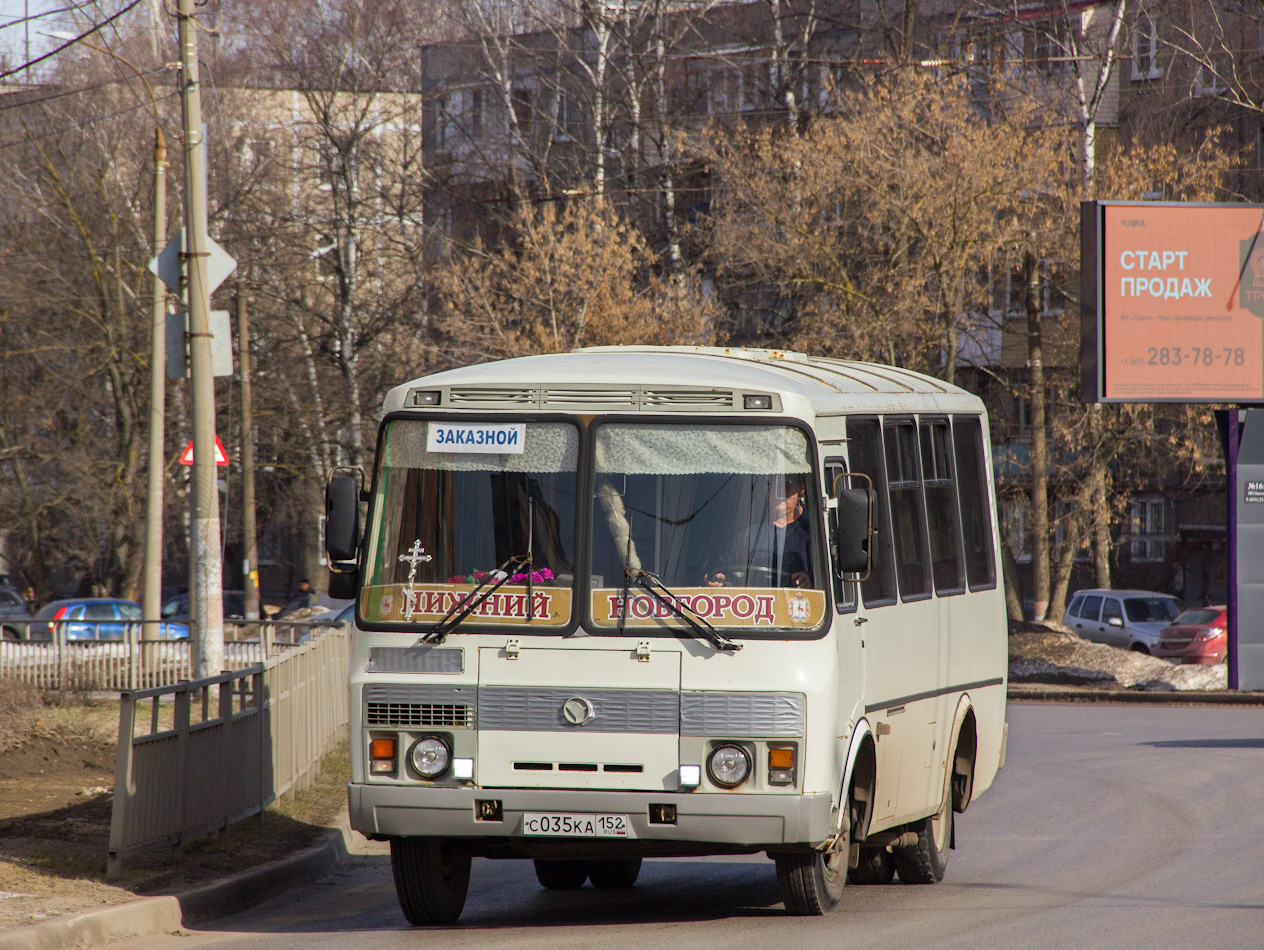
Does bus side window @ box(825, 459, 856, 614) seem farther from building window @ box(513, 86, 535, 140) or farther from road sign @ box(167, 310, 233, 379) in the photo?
building window @ box(513, 86, 535, 140)

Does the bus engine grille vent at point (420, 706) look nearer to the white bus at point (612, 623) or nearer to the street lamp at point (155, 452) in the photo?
the white bus at point (612, 623)

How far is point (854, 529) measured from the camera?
780 cm

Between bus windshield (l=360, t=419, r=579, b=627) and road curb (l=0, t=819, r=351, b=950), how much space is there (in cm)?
176

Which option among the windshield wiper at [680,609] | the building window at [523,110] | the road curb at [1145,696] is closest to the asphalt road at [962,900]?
the windshield wiper at [680,609]

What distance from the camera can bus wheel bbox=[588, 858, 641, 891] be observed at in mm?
10031

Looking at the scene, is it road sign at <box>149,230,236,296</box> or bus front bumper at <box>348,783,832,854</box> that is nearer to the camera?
bus front bumper at <box>348,783,832,854</box>

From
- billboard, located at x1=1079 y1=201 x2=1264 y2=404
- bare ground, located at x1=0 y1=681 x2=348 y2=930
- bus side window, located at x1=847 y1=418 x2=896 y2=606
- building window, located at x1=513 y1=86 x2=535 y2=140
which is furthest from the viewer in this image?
building window, located at x1=513 y1=86 x2=535 y2=140

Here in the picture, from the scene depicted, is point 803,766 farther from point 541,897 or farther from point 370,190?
point 370,190

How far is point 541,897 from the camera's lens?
31.9 ft

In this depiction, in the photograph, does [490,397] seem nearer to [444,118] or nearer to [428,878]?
[428,878]

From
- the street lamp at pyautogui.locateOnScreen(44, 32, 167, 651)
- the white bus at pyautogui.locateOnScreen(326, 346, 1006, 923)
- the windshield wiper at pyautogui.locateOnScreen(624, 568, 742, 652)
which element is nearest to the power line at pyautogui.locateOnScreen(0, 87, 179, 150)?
the street lamp at pyautogui.locateOnScreen(44, 32, 167, 651)

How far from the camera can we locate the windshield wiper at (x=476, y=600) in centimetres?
798

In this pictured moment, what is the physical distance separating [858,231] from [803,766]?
78.7ft

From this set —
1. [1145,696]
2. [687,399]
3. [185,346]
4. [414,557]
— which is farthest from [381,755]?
[1145,696]
